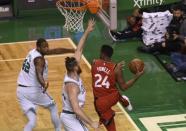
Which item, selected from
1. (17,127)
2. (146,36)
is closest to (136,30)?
(146,36)

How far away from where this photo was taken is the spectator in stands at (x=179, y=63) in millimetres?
13544

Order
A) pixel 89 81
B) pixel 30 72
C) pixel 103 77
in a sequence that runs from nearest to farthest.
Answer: pixel 103 77 < pixel 30 72 < pixel 89 81

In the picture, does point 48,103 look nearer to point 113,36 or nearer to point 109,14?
point 109,14

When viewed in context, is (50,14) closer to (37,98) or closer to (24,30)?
(24,30)

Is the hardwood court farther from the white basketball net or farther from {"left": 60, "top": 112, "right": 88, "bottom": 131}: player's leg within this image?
{"left": 60, "top": 112, "right": 88, "bottom": 131}: player's leg

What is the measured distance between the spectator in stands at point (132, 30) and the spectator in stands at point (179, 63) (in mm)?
2085

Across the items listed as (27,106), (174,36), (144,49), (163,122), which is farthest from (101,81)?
(144,49)

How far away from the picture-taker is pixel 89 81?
1327cm

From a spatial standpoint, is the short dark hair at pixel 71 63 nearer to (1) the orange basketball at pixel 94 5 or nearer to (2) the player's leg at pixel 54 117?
(2) the player's leg at pixel 54 117

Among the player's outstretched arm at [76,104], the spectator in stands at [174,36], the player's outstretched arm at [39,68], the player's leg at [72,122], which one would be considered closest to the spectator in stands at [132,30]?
the spectator in stands at [174,36]

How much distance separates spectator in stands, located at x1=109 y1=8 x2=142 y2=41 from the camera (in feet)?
51.8

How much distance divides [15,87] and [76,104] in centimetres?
493

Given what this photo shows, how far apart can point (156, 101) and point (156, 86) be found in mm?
813

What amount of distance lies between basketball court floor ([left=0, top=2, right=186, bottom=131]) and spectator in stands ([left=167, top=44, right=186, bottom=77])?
209 millimetres
